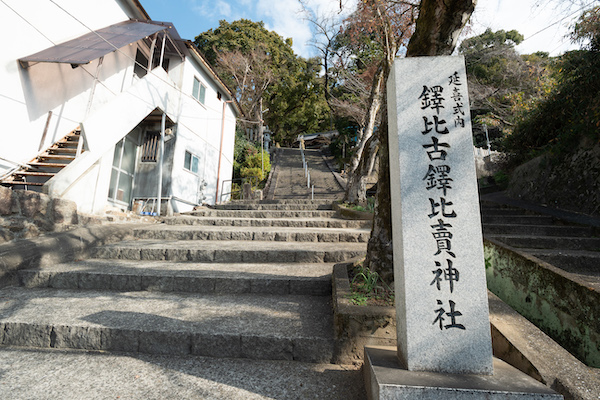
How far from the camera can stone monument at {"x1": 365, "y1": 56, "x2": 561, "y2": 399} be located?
1904mm

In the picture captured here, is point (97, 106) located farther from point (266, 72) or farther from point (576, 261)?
point (266, 72)

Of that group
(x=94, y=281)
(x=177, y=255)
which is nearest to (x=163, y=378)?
(x=94, y=281)

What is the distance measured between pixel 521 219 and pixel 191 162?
402 inches

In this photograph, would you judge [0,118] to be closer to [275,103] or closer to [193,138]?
[193,138]

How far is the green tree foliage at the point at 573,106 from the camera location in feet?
20.9

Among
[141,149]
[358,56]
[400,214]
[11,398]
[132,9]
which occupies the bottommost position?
[11,398]

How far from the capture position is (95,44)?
6488mm

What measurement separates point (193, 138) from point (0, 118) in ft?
19.0

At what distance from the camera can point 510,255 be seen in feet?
14.0

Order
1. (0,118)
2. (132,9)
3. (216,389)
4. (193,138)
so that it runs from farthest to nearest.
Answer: (193,138)
(132,9)
(0,118)
(216,389)

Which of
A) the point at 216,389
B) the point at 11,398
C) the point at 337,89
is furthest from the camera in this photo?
the point at 337,89

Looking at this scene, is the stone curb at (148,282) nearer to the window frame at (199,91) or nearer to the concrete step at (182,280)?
the concrete step at (182,280)

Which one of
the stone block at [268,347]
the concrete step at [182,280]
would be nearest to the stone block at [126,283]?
the concrete step at [182,280]

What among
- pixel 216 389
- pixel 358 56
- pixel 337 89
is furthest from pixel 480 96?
pixel 216 389
